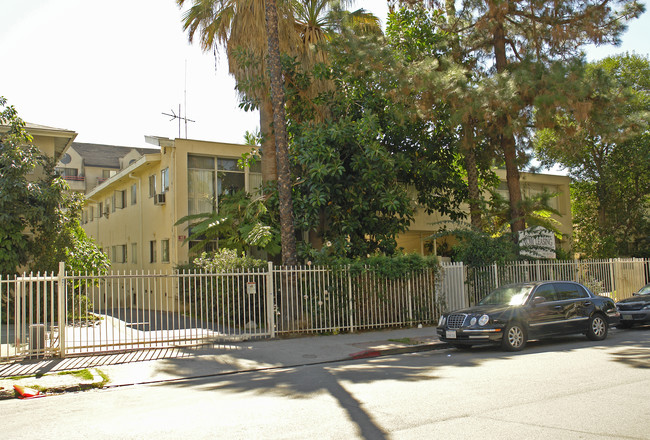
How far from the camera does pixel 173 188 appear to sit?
65.5 ft

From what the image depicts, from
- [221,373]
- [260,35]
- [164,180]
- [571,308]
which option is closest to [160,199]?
[164,180]

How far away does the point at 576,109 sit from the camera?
675 inches

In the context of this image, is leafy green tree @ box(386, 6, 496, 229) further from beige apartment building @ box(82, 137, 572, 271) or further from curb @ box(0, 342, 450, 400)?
curb @ box(0, 342, 450, 400)

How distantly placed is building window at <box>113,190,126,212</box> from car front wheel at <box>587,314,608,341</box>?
2132 cm

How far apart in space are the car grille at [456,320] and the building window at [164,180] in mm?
12651

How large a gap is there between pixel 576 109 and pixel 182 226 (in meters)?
13.9

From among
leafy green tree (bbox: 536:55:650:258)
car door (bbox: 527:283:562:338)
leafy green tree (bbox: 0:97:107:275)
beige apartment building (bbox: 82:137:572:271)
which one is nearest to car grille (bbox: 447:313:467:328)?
car door (bbox: 527:283:562:338)

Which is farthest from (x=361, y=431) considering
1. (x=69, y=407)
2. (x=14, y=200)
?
(x=14, y=200)

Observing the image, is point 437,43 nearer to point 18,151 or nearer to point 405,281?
point 405,281

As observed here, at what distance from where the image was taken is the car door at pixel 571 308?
1252 cm

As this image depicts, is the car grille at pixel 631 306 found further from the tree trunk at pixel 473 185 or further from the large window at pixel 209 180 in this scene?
the large window at pixel 209 180

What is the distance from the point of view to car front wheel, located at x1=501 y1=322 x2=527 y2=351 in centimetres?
1145

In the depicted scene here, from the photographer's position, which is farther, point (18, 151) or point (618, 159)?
point (618, 159)

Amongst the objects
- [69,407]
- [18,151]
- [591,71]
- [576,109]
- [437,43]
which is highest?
[437,43]
